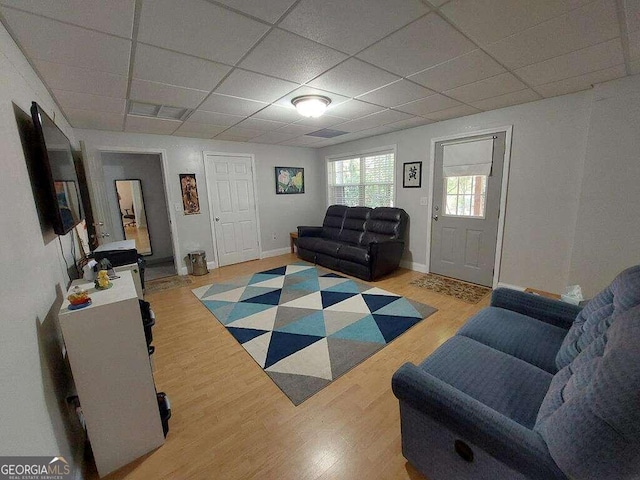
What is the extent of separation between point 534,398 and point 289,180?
16.8 feet

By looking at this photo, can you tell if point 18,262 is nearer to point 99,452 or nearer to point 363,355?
point 99,452

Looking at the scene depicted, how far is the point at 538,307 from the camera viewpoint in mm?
1842

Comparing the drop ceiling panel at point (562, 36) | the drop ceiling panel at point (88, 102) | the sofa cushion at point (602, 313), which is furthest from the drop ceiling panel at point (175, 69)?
the sofa cushion at point (602, 313)

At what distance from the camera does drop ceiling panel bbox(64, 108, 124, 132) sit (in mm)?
2867

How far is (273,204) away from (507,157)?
4.00 m

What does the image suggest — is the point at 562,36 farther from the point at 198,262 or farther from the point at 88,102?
the point at 198,262

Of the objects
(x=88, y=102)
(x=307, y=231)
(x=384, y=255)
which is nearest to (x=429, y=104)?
(x=384, y=255)

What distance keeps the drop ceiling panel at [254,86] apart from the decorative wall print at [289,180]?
2.85 meters

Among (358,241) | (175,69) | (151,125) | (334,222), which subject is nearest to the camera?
(175,69)

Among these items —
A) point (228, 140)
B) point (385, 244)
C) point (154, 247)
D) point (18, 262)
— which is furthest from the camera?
point (154, 247)

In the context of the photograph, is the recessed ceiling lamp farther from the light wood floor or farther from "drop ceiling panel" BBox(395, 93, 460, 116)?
the light wood floor

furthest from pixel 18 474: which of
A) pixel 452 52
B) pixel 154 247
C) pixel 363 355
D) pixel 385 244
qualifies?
pixel 154 247

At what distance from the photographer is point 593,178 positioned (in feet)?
8.44

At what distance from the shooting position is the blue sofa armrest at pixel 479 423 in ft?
2.76
